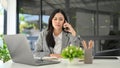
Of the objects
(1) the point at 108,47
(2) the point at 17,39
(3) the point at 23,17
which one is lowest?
(1) the point at 108,47

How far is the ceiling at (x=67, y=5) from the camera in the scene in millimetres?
6230

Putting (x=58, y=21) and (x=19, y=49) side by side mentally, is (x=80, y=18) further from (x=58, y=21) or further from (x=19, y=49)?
(x=19, y=49)

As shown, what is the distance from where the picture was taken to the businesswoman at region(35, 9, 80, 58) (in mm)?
2500

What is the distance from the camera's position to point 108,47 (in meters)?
6.33

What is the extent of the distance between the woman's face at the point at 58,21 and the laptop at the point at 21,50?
Answer: 33.4 inches

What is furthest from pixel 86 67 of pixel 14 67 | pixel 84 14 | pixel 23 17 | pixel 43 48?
pixel 23 17

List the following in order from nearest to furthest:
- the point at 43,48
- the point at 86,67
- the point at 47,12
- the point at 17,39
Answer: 1. the point at 86,67
2. the point at 17,39
3. the point at 43,48
4. the point at 47,12

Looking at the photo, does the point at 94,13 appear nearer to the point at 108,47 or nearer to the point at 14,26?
the point at 108,47

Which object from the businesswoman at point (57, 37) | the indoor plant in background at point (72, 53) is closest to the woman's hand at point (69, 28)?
the businesswoman at point (57, 37)

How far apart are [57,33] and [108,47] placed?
396 centimetres

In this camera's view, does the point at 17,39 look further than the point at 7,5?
No

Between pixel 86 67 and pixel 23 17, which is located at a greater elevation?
pixel 23 17

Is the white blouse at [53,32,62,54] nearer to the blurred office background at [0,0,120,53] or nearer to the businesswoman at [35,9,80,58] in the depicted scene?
the businesswoman at [35,9,80,58]

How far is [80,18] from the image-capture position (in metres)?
6.37
